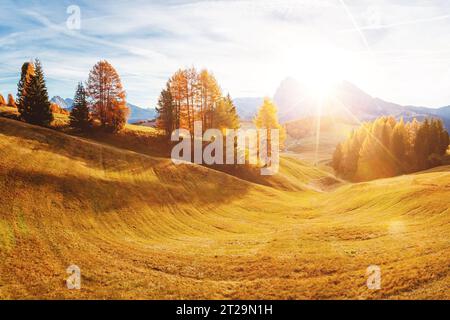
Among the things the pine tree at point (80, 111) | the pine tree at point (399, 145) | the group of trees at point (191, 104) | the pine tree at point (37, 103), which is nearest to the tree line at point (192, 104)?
the group of trees at point (191, 104)

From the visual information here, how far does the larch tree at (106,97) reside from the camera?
5909 centimetres

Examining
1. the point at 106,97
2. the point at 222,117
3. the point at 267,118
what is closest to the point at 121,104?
the point at 106,97

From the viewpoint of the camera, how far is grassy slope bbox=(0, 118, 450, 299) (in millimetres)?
15875

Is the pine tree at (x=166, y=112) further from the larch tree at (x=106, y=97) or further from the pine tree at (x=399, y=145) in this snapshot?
the pine tree at (x=399, y=145)

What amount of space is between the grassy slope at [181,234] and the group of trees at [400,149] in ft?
141

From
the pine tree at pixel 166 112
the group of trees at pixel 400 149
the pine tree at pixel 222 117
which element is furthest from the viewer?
the group of trees at pixel 400 149

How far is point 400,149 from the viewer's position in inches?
3201

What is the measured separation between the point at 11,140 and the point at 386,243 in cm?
4853

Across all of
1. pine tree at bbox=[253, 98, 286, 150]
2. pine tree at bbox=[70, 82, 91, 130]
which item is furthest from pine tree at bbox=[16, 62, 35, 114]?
pine tree at bbox=[253, 98, 286, 150]

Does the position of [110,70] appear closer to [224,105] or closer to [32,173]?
[224,105]

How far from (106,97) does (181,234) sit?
148ft

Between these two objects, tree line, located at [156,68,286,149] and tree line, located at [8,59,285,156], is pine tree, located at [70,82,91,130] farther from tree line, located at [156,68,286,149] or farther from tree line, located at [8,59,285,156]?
tree line, located at [156,68,286,149]
